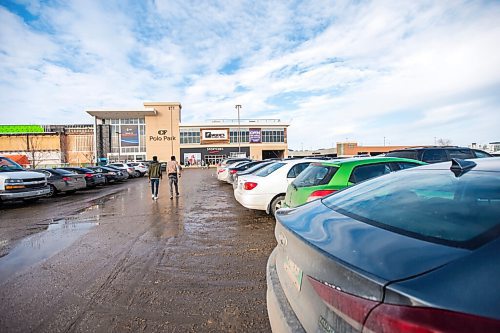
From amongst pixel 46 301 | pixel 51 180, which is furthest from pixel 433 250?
pixel 51 180

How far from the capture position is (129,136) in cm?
6438

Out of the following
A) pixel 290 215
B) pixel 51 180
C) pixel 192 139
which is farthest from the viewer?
pixel 192 139

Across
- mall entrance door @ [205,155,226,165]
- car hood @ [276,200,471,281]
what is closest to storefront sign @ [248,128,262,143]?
mall entrance door @ [205,155,226,165]

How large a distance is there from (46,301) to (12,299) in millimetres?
432

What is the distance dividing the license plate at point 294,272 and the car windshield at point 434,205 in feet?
1.77

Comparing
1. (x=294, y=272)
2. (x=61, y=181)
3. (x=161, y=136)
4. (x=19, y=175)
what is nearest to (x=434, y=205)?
(x=294, y=272)

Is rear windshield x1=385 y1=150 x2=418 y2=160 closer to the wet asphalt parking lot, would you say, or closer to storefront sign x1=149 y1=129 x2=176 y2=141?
the wet asphalt parking lot

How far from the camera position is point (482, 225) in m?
1.40

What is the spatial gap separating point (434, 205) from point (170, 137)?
6571cm

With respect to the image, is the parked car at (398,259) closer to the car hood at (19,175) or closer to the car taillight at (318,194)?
the car taillight at (318,194)

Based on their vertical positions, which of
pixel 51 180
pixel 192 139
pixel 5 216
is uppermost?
pixel 192 139

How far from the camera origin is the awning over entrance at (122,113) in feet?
202

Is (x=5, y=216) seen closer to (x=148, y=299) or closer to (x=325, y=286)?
(x=148, y=299)

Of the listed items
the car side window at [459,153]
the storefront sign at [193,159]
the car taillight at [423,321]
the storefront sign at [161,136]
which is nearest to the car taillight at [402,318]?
the car taillight at [423,321]
